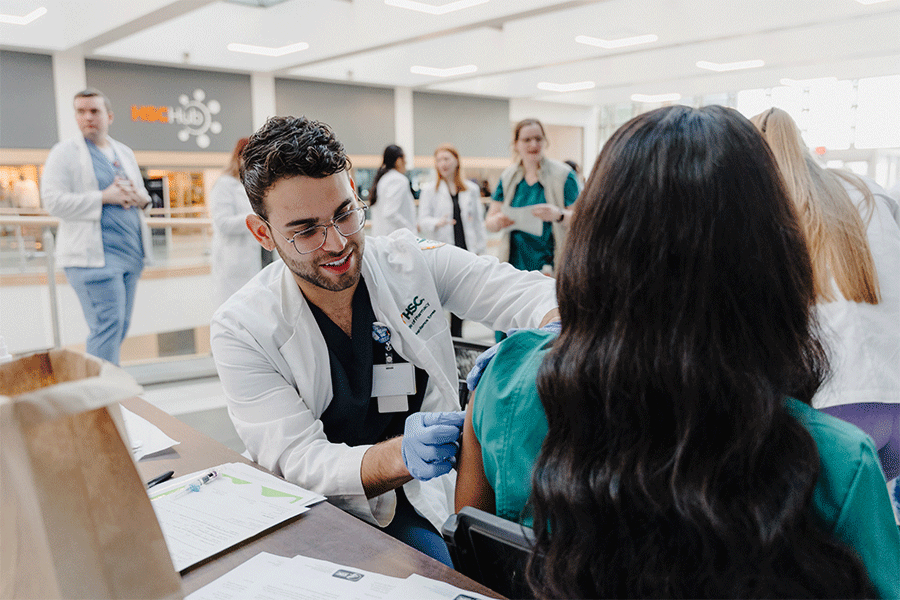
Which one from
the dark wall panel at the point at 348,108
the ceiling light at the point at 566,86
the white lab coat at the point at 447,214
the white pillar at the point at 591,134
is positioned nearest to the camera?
the white lab coat at the point at 447,214

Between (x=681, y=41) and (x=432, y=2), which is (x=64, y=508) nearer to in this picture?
(x=432, y=2)

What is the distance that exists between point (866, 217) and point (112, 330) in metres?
3.38

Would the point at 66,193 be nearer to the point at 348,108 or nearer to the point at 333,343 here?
the point at 333,343

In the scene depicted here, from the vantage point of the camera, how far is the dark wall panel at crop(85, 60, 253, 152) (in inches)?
320

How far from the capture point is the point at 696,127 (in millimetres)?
608

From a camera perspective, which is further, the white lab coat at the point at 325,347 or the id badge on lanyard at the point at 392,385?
the id badge on lanyard at the point at 392,385

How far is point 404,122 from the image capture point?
11031 millimetres

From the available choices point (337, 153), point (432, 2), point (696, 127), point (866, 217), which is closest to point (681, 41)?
point (432, 2)

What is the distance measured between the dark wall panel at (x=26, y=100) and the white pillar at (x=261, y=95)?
8.38 ft

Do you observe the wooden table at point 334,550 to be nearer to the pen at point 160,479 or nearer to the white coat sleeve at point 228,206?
the pen at point 160,479

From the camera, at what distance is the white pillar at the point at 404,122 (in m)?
10.9

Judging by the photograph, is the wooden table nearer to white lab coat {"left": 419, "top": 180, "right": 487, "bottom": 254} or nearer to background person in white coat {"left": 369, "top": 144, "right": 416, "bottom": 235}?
background person in white coat {"left": 369, "top": 144, "right": 416, "bottom": 235}

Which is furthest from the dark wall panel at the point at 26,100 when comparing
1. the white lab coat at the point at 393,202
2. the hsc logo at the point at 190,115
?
the white lab coat at the point at 393,202

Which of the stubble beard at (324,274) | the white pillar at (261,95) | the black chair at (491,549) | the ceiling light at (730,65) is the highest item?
the ceiling light at (730,65)
